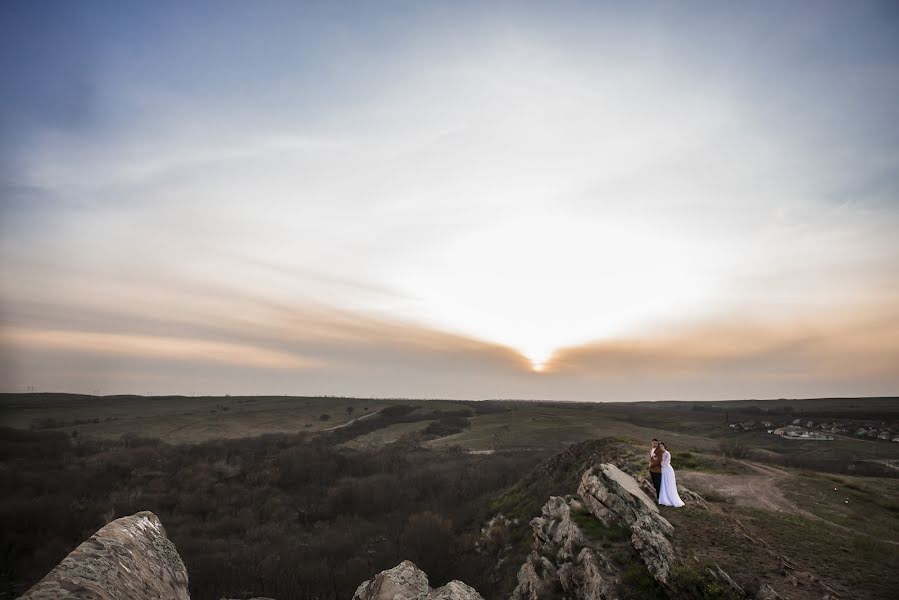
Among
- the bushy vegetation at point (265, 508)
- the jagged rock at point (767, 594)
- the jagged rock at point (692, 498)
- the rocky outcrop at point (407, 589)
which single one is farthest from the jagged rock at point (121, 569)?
the jagged rock at point (692, 498)

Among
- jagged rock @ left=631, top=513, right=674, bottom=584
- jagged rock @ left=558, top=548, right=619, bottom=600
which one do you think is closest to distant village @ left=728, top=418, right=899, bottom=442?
jagged rock @ left=631, top=513, right=674, bottom=584

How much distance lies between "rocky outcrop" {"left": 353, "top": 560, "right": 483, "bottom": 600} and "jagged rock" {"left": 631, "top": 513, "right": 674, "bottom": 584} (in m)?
4.11

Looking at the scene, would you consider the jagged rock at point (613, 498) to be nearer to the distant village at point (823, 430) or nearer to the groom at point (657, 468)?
the groom at point (657, 468)

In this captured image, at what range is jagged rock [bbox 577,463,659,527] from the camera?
41.4 ft

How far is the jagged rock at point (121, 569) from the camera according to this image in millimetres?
4258

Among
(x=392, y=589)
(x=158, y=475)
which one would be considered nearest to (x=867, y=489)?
(x=392, y=589)

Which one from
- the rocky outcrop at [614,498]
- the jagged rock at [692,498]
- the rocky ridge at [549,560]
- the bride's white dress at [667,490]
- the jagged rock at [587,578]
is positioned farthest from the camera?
the jagged rock at [692,498]

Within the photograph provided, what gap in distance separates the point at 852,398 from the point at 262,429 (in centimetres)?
20313

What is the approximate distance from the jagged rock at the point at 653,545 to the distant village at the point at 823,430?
179 ft

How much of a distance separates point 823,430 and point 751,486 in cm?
5790

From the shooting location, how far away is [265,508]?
83.5ft

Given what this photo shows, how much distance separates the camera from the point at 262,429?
67250mm

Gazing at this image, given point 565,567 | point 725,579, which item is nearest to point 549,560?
point 565,567

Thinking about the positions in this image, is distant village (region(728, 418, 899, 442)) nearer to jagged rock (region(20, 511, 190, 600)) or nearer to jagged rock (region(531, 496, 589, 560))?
jagged rock (region(531, 496, 589, 560))
